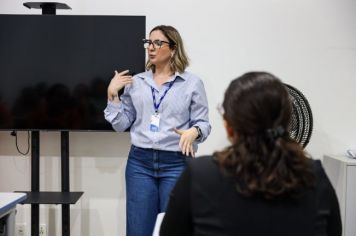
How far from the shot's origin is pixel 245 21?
10.0 ft

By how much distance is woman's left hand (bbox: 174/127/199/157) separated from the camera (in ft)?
7.18

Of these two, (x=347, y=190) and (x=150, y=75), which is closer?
(x=150, y=75)

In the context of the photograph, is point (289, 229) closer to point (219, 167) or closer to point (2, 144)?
point (219, 167)

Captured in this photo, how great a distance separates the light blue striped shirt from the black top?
123 centimetres

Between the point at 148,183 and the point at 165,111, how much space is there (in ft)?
1.32

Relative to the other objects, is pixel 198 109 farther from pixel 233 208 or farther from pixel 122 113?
pixel 233 208

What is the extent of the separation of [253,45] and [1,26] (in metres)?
1.69

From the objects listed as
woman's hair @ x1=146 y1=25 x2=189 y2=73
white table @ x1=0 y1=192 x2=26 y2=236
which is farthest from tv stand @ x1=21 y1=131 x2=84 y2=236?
woman's hair @ x1=146 y1=25 x2=189 y2=73

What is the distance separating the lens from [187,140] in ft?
7.20

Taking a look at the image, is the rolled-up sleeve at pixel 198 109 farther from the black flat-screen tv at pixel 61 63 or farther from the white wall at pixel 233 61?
the white wall at pixel 233 61

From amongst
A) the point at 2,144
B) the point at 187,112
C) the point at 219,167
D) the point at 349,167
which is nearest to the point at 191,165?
the point at 219,167

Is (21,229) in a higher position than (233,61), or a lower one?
lower

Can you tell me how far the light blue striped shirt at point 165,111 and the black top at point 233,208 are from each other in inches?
48.2

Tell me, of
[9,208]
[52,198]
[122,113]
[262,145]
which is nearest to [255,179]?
[262,145]
